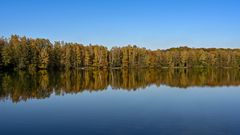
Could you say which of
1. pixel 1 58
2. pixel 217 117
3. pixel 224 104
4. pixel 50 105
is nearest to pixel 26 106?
pixel 50 105

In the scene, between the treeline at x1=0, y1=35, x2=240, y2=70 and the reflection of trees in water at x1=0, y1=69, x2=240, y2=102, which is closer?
the reflection of trees in water at x1=0, y1=69, x2=240, y2=102

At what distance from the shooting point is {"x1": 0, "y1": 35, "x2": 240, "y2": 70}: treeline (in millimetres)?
72938

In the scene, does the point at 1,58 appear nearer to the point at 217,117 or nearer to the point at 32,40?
the point at 32,40

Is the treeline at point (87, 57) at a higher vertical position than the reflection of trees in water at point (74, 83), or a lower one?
higher

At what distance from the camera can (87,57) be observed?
100 m

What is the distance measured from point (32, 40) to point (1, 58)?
1901 cm

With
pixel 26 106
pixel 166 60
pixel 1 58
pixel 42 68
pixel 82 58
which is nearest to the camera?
pixel 26 106

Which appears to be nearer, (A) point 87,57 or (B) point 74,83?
(B) point 74,83

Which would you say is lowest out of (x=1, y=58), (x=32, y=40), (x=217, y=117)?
(x=217, y=117)

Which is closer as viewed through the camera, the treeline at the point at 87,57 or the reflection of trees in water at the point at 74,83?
the reflection of trees in water at the point at 74,83

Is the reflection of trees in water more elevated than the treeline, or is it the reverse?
the treeline

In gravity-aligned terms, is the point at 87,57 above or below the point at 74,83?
above

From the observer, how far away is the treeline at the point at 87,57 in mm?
72938

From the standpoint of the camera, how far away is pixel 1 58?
2638 inches
